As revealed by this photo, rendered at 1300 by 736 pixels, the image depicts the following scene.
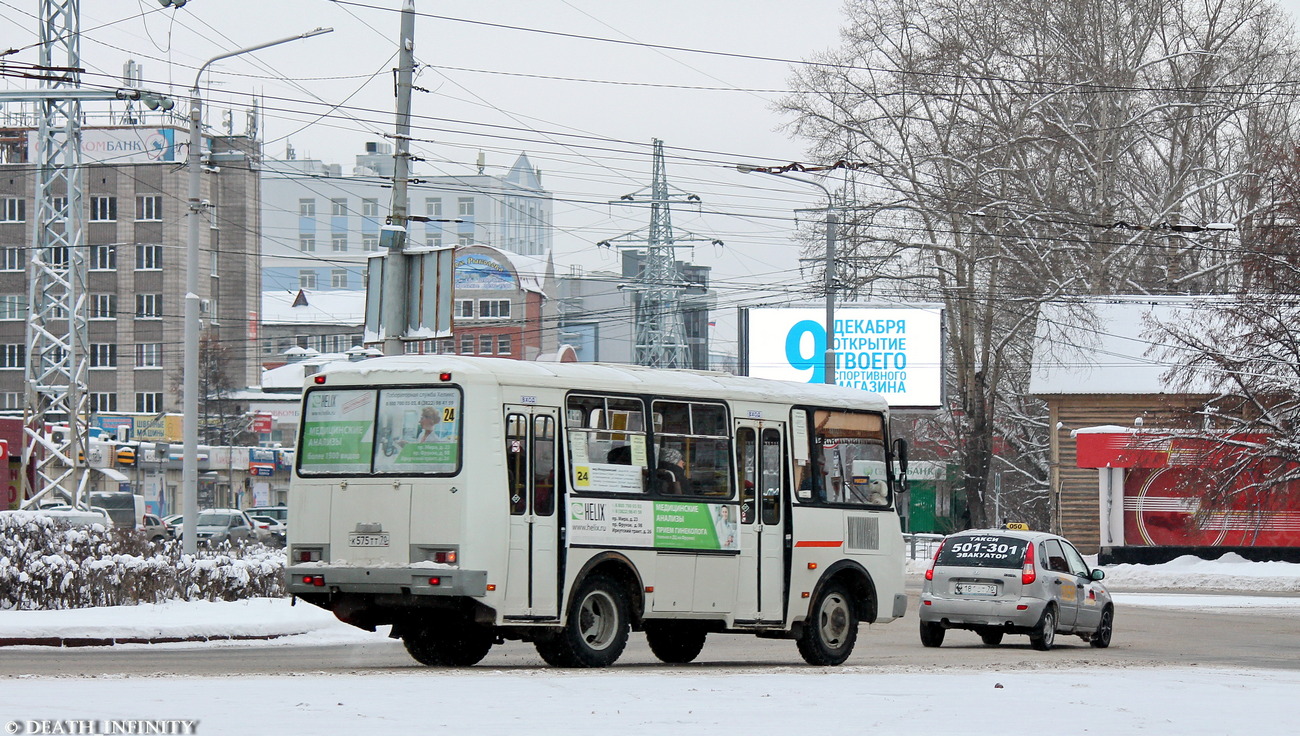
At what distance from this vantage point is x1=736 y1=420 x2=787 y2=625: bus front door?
17.3m

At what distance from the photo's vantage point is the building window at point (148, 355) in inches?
4072

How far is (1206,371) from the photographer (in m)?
36.1

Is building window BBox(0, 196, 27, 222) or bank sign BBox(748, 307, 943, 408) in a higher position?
building window BBox(0, 196, 27, 222)

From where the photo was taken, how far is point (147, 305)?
103 metres

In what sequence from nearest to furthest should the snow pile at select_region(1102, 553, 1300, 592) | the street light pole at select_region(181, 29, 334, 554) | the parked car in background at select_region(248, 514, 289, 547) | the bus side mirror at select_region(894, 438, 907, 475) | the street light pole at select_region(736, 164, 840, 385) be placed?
the bus side mirror at select_region(894, 438, 907, 475), the street light pole at select_region(181, 29, 334, 554), the street light pole at select_region(736, 164, 840, 385), the snow pile at select_region(1102, 553, 1300, 592), the parked car in background at select_region(248, 514, 289, 547)

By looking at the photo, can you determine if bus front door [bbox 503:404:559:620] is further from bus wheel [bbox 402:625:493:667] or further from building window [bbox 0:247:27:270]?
building window [bbox 0:247:27:270]

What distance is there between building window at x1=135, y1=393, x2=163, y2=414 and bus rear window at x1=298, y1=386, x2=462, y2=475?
300ft

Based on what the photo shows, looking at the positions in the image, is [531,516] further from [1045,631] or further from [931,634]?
[1045,631]

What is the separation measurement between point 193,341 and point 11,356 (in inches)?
3277

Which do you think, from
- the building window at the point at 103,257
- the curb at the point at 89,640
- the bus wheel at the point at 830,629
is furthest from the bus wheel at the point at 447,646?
the building window at the point at 103,257

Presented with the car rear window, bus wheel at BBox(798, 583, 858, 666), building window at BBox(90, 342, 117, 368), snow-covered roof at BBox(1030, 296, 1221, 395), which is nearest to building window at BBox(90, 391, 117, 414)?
building window at BBox(90, 342, 117, 368)

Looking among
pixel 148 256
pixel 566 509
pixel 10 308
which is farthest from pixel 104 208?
pixel 566 509

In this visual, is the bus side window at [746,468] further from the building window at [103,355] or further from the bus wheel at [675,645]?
the building window at [103,355]

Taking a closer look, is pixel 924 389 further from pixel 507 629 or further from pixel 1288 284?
pixel 507 629
